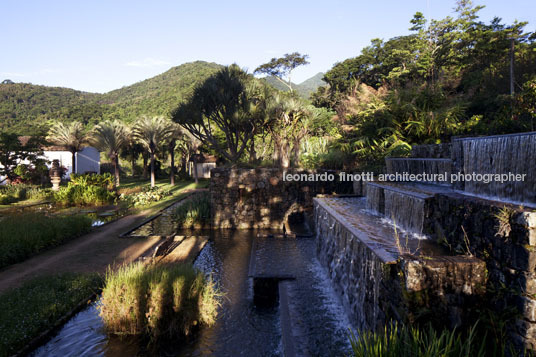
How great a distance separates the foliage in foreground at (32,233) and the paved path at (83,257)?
0.87 feet

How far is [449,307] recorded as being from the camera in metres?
3.46

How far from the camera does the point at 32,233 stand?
9.96 metres

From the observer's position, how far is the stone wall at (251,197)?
1438cm

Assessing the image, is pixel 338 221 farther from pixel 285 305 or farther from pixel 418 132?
pixel 418 132

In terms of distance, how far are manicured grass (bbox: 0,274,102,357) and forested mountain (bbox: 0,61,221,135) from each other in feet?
139

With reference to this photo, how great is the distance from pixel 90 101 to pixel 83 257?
9325 centimetres

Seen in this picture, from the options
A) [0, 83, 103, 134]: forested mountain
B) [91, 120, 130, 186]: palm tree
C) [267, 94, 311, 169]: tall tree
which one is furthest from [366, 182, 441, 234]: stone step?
[0, 83, 103, 134]: forested mountain

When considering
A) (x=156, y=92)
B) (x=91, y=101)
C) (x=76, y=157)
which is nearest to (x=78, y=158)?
(x=76, y=157)

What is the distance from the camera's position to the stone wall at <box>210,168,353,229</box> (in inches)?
566

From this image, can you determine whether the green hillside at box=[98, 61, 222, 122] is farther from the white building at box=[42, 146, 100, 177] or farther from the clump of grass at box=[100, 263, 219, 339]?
the clump of grass at box=[100, 263, 219, 339]

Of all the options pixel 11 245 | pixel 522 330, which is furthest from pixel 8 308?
pixel 522 330

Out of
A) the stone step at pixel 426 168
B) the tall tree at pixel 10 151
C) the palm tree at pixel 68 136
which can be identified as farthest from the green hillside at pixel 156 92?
the stone step at pixel 426 168

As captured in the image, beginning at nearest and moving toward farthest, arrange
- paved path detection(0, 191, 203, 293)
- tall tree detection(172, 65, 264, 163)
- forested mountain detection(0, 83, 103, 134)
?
paved path detection(0, 191, 203, 293)
tall tree detection(172, 65, 264, 163)
forested mountain detection(0, 83, 103, 134)

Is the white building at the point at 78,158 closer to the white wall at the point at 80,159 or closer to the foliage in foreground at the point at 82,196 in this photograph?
the white wall at the point at 80,159
